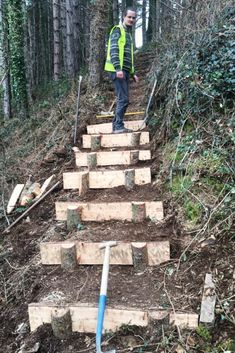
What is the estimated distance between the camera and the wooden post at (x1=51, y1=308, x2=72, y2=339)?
271 centimetres

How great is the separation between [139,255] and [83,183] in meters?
1.44

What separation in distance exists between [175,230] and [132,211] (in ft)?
1.71

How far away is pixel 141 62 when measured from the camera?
1087 cm

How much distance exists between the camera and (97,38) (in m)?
7.38

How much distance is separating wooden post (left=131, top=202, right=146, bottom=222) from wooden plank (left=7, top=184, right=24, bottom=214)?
2.01 meters

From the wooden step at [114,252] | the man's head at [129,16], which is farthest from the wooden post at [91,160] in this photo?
the man's head at [129,16]

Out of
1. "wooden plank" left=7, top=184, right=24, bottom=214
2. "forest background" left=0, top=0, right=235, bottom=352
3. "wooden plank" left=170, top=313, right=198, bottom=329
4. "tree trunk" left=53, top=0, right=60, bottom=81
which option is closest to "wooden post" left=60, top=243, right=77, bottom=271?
"forest background" left=0, top=0, right=235, bottom=352

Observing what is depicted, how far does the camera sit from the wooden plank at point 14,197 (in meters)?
4.99

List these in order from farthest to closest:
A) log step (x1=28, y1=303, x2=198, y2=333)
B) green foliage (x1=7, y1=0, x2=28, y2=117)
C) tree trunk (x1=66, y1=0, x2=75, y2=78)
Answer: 1. tree trunk (x1=66, y1=0, x2=75, y2=78)
2. green foliage (x1=7, y1=0, x2=28, y2=117)
3. log step (x1=28, y1=303, x2=198, y2=333)

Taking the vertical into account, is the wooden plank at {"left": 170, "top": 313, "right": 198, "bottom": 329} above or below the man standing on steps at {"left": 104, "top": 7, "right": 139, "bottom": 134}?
below

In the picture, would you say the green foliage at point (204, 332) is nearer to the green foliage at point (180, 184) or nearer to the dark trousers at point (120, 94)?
the green foliage at point (180, 184)

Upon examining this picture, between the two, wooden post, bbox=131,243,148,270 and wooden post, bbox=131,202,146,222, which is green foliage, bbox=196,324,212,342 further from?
wooden post, bbox=131,202,146,222

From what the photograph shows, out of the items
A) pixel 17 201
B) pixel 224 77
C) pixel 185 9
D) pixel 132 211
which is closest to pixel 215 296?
pixel 132 211

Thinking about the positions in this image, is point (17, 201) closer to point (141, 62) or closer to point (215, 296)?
point (215, 296)
